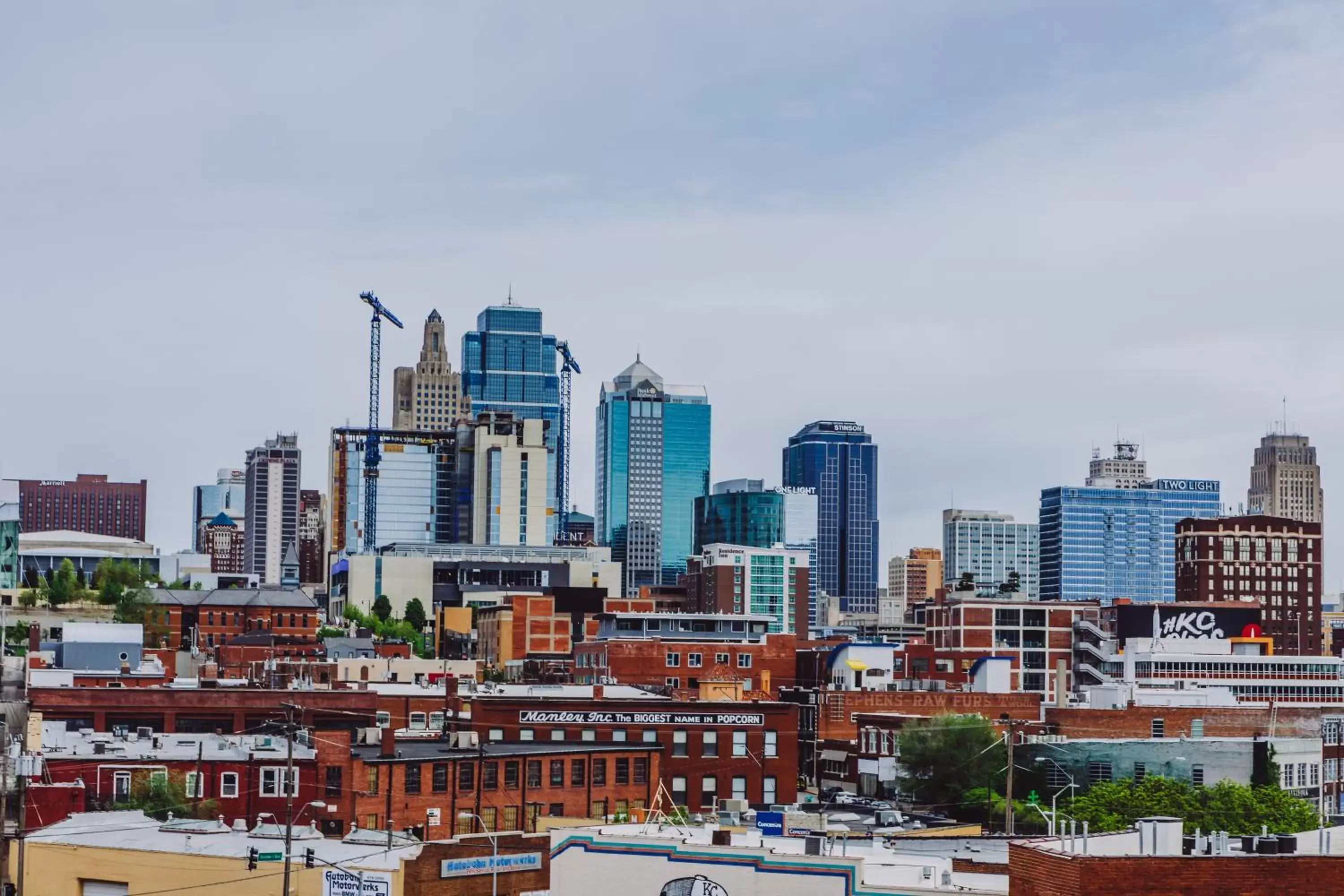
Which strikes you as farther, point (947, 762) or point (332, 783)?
point (947, 762)

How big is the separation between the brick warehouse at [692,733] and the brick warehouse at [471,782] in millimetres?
9915

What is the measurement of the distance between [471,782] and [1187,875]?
222ft

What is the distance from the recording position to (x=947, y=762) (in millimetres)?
149500

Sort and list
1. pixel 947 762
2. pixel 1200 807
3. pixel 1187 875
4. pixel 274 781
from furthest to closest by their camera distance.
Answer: pixel 947 762
pixel 1200 807
pixel 274 781
pixel 1187 875

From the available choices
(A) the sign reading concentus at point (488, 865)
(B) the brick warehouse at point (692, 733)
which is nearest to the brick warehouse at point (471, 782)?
(B) the brick warehouse at point (692, 733)

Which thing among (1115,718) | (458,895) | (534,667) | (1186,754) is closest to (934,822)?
(458,895)

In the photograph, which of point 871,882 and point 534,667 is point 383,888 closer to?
point 871,882

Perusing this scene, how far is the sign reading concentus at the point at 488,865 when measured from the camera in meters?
67.4

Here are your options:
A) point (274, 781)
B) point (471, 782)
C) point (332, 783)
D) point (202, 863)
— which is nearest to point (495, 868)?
point (202, 863)

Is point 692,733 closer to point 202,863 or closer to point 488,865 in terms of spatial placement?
point 488,865

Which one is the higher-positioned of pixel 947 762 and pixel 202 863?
pixel 202 863

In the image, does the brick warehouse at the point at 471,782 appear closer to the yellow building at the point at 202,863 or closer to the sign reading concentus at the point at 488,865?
the sign reading concentus at the point at 488,865

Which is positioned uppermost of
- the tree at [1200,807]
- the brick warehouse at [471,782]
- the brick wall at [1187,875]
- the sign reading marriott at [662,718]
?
the brick wall at [1187,875]

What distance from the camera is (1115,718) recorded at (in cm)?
16538
